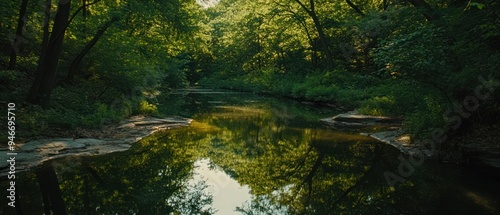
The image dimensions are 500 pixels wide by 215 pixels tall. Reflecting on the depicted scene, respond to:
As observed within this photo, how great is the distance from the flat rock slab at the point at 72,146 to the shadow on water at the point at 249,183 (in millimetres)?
432

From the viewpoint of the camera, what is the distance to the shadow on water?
6441 mm

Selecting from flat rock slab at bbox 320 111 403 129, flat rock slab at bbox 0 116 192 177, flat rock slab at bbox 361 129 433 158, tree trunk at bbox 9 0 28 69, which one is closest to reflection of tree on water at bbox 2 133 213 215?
flat rock slab at bbox 0 116 192 177

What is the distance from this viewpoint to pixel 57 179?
7.44 meters

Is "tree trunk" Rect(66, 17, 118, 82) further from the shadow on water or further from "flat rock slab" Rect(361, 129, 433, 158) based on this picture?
"flat rock slab" Rect(361, 129, 433, 158)

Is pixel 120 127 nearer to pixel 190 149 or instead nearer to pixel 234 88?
pixel 190 149

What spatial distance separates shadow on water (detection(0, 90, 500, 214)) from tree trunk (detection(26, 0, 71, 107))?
3.50 m

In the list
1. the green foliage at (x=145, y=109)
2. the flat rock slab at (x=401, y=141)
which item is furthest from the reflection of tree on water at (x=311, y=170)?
the green foliage at (x=145, y=109)

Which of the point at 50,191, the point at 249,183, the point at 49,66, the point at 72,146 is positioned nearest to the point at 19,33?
the point at 49,66

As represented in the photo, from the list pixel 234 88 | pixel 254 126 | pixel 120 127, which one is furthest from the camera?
pixel 234 88

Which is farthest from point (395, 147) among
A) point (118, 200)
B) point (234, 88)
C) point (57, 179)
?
point (234, 88)

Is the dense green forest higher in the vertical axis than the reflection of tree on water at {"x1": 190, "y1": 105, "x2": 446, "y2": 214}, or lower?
higher

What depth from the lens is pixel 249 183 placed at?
319 inches

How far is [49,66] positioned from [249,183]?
810cm

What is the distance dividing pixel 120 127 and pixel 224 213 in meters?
8.98
